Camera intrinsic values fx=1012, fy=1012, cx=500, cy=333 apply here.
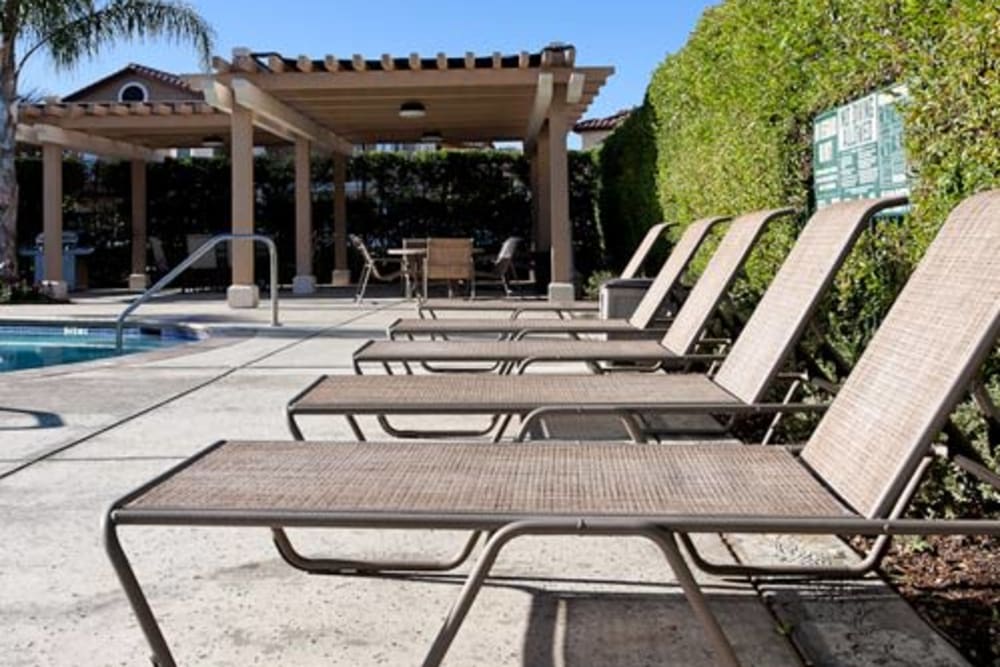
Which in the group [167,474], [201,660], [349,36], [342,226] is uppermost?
[349,36]

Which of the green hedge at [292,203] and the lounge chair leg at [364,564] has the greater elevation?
the green hedge at [292,203]

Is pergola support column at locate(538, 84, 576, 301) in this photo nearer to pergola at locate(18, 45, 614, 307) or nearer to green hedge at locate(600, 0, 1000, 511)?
pergola at locate(18, 45, 614, 307)

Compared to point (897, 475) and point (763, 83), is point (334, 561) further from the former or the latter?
point (763, 83)

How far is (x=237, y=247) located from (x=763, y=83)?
9.07 meters

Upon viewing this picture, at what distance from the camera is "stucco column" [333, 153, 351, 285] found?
18.8 metres

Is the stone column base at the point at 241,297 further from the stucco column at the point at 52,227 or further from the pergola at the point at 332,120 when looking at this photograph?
the stucco column at the point at 52,227

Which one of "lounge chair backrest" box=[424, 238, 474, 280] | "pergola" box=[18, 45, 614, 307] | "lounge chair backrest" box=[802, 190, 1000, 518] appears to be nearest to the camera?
"lounge chair backrest" box=[802, 190, 1000, 518]

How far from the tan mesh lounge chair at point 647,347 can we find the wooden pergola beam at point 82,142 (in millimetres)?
13647

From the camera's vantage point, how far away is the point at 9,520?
318cm

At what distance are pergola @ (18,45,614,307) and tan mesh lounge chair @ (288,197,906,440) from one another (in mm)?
8990

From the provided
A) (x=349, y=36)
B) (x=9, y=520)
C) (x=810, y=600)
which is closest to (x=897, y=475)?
(x=810, y=600)

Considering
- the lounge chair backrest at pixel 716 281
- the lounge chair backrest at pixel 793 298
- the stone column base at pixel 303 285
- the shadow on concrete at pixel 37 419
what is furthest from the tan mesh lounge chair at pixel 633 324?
the stone column base at pixel 303 285

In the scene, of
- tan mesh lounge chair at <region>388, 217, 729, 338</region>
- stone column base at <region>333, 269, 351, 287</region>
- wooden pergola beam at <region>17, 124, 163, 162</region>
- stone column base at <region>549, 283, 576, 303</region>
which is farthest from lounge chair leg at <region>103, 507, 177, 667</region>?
stone column base at <region>333, 269, 351, 287</region>

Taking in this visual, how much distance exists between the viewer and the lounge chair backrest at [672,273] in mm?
4812
